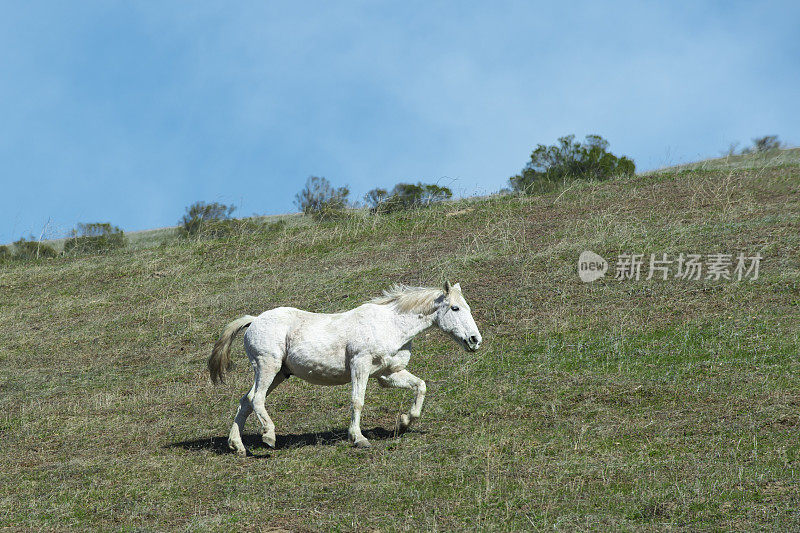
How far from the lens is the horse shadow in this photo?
426 inches

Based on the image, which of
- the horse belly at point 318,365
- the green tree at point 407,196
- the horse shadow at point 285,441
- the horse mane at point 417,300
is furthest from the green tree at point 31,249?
the horse mane at point 417,300

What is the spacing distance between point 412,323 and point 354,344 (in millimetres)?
885

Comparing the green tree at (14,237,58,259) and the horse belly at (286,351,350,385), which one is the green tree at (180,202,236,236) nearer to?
the green tree at (14,237,58,259)

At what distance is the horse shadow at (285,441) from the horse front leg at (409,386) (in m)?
0.31

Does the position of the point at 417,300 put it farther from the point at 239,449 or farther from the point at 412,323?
the point at 239,449

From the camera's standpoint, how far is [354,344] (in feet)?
34.1

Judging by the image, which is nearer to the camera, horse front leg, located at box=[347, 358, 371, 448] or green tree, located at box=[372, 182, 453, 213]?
horse front leg, located at box=[347, 358, 371, 448]

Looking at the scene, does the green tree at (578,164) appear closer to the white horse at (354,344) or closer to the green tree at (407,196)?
the green tree at (407,196)

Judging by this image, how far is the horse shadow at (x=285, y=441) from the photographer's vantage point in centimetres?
1083

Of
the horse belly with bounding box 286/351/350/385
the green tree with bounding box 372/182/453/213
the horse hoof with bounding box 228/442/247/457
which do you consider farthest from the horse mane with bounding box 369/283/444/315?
the green tree with bounding box 372/182/453/213

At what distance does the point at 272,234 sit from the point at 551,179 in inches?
537

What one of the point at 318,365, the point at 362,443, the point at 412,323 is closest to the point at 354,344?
the point at 318,365

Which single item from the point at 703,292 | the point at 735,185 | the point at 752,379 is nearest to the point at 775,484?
the point at 752,379

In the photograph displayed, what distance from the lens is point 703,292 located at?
1753 centimetres
